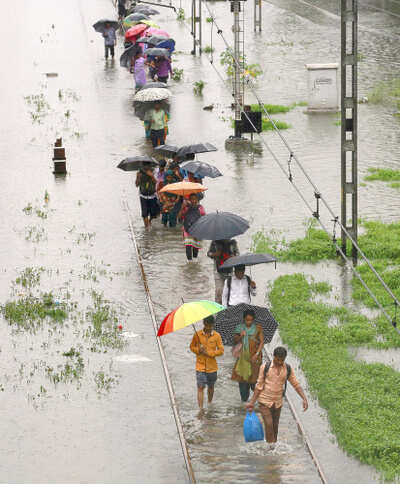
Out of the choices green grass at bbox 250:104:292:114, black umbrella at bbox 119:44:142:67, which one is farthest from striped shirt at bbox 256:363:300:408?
black umbrella at bbox 119:44:142:67

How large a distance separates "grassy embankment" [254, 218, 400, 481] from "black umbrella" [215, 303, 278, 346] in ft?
4.30

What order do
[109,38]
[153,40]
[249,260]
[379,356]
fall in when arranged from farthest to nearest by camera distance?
1. [109,38]
2. [153,40]
3. [379,356]
4. [249,260]

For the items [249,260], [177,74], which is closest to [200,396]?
[249,260]

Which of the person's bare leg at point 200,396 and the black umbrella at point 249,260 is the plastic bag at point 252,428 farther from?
the black umbrella at point 249,260

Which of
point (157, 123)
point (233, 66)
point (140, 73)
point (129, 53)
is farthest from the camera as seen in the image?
point (129, 53)

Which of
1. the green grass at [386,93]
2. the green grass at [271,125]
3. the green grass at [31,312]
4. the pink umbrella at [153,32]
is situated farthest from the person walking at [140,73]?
the green grass at [31,312]

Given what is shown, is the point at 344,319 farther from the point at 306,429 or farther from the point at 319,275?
the point at 306,429

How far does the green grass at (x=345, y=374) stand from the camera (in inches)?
461

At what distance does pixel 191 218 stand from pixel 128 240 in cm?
273

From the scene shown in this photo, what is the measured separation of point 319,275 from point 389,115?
1337cm

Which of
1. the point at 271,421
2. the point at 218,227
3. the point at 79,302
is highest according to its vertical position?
the point at 218,227

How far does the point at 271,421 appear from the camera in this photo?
37.5ft

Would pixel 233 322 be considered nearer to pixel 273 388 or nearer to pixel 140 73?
pixel 273 388

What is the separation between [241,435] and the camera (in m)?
12.0
